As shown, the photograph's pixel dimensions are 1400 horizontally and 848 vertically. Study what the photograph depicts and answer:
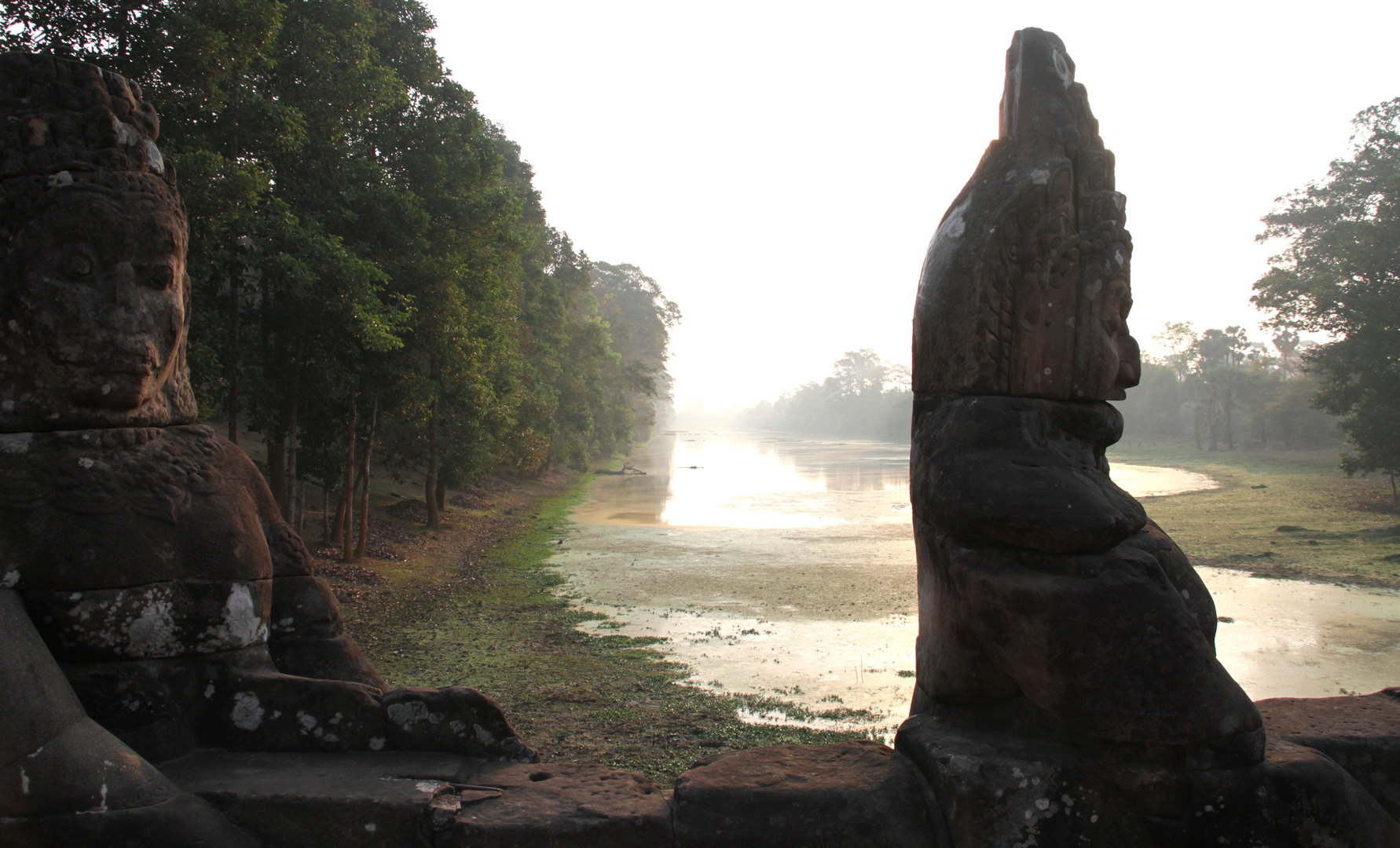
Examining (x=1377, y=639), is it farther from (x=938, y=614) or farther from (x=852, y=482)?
(x=852, y=482)

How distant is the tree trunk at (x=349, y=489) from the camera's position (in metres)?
11.3

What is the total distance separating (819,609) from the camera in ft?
35.3

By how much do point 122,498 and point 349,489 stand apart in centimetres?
996

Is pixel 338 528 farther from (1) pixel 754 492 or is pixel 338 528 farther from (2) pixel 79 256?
(1) pixel 754 492

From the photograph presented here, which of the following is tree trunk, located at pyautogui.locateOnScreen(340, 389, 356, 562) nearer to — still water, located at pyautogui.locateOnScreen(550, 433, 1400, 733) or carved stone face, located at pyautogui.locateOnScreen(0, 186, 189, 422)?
still water, located at pyautogui.locateOnScreen(550, 433, 1400, 733)

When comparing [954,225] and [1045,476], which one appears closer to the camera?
[1045,476]

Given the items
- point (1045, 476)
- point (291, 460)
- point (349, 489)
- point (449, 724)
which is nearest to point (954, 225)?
point (1045, 476)

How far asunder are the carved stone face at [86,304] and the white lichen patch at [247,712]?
38.6 inches

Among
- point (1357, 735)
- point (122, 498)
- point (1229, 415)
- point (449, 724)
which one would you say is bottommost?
point (449, 724)

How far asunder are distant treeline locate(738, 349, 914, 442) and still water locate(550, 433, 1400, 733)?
181ft

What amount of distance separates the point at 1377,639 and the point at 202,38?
1352 centimetres

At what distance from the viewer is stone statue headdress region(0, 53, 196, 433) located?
241 centimetres

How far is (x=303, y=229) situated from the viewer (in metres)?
9.10

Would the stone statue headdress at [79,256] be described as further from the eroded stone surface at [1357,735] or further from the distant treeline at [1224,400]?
the distant treeline at [1224,400]
